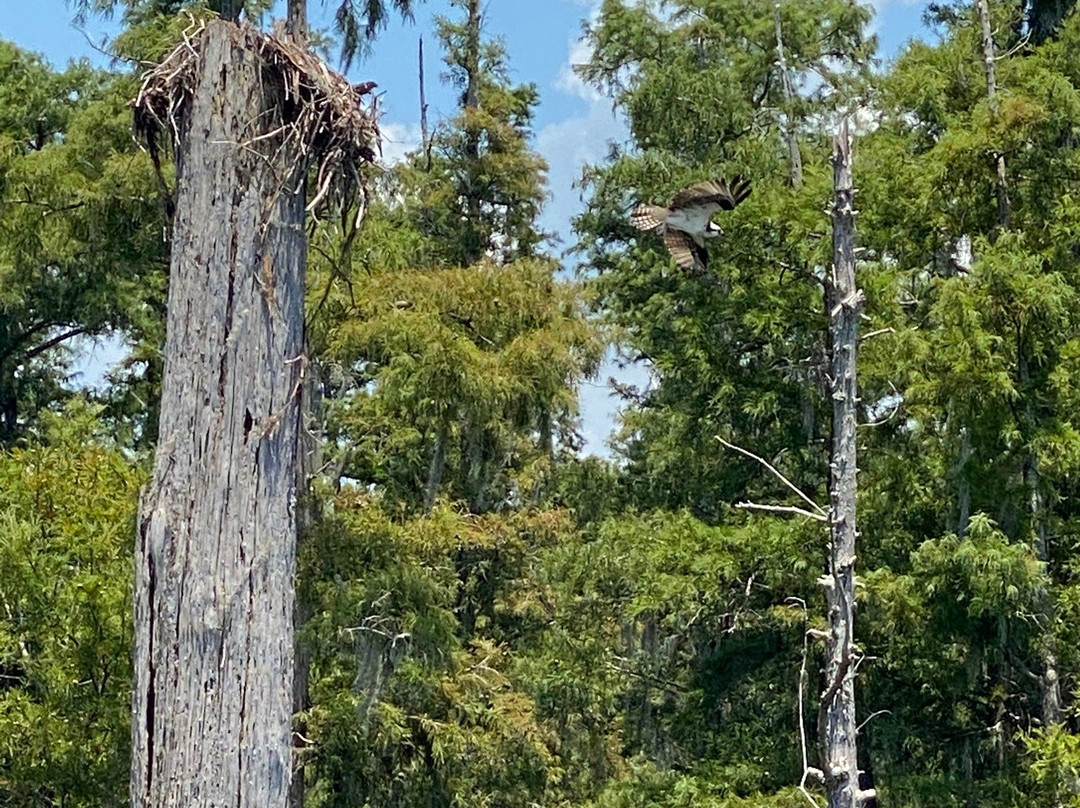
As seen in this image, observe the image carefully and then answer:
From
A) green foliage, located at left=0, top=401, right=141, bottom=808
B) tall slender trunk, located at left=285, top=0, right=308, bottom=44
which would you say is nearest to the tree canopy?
green foliage, located at left=0, top=401, right=141, bottom=808

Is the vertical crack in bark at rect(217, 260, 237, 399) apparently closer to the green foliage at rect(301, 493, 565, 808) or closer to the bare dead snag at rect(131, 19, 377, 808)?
the bare dead snag at rect(131, 19, 377, 808)

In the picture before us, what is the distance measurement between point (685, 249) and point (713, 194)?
50 centimetres

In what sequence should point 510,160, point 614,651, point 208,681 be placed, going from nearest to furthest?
point 208,681 → point 614,651 → point 510,160

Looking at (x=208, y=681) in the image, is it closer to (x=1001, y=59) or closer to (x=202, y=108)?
(x=202, y=108)

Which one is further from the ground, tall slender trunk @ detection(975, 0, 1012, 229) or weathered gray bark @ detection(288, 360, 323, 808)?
tall slender trunk @ detection(975, 0, 1012, 229)

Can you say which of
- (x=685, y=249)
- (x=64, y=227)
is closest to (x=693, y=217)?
(x=685, y=249)

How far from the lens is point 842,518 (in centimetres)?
588

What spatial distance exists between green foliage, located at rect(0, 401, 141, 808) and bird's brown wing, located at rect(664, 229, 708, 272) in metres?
4.07

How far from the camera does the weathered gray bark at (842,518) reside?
5.74 m

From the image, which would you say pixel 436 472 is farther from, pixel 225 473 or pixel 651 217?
pixel 225 473

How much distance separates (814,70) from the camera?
48.8 ft

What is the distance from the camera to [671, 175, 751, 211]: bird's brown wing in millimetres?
6910

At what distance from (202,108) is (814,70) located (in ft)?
37.5

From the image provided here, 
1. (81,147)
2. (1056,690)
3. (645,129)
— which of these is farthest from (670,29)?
(1056,690)
